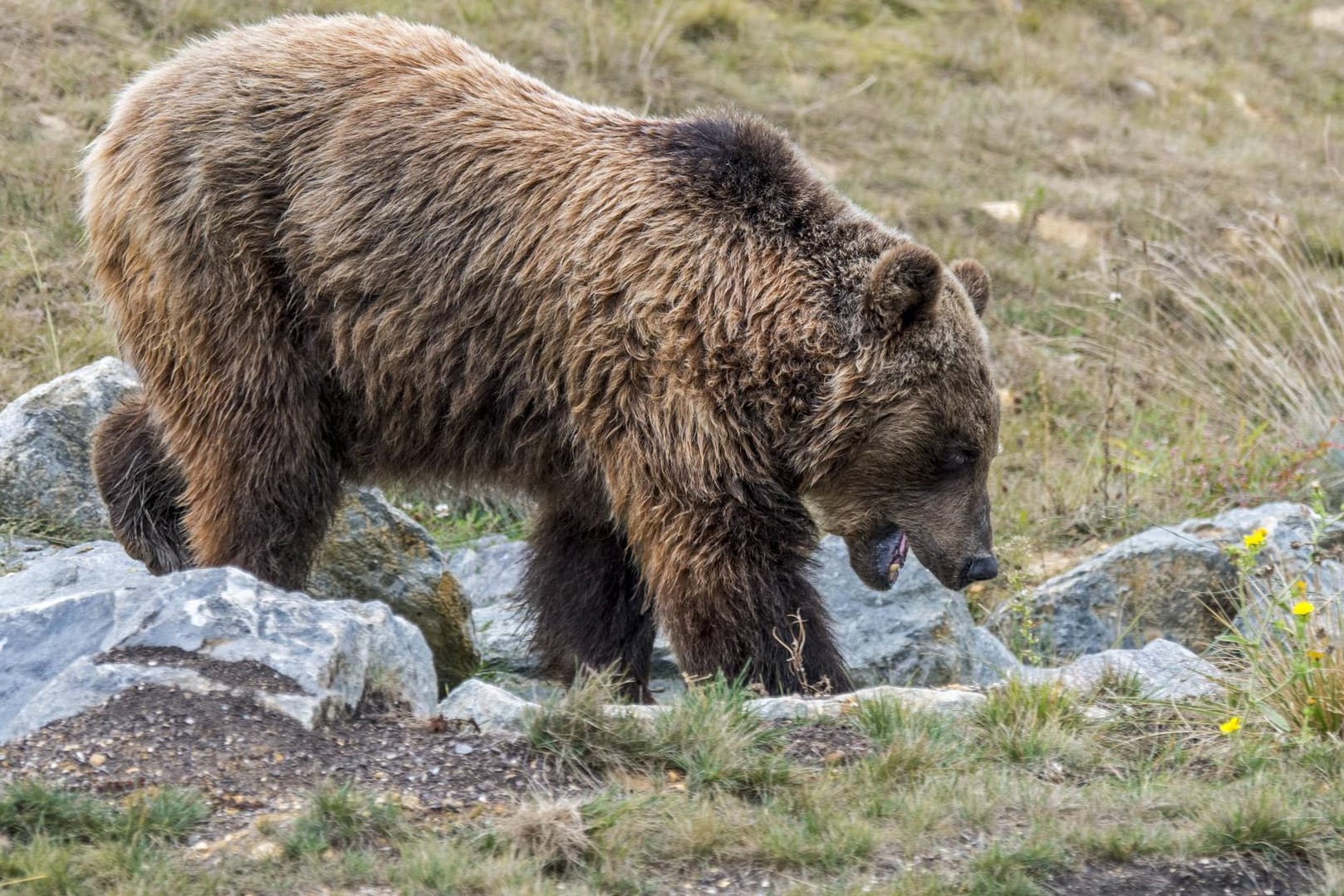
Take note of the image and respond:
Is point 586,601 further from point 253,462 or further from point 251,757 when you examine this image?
point 251,757

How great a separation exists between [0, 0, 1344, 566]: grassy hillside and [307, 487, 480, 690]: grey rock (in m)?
2.34

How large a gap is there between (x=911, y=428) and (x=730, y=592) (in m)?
0.85

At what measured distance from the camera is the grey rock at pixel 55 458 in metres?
6.54

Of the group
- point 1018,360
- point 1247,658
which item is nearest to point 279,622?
point 1247,658

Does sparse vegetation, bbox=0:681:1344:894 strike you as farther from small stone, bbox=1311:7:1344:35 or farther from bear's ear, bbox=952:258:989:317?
small stone, bbox=1311:7:1344:35

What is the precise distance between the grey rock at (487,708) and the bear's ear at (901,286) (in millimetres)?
1783

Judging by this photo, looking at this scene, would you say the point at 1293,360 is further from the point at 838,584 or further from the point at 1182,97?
the point at 1182,97

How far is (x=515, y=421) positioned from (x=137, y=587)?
149 centimetres

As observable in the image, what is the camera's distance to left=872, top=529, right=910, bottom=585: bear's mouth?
5.56 m

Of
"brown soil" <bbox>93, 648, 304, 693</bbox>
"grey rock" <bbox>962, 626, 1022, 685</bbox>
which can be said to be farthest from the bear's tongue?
"brown soil" <bbox>93, 648, 304, 693</bbox>

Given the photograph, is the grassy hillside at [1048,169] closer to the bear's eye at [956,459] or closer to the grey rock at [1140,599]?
the grey rock at [1140,599]

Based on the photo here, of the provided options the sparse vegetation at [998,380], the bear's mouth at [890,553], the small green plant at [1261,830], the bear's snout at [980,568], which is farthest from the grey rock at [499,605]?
the small green plant at [1261,830]

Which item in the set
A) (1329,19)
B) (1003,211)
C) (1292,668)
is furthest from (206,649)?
(1329,19)

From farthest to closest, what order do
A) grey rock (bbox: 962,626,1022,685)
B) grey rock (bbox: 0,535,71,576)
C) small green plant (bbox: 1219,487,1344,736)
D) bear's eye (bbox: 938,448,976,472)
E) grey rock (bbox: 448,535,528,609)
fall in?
grey rock (bbox: 448,535,528,609), grey rock (bbox: 962,626,1022,685), grey rock (bbox: 0,535,71,576), bear's eye (bbox: 938,448,976,472), small green plant (bbox: 1219,487,1344,736)
